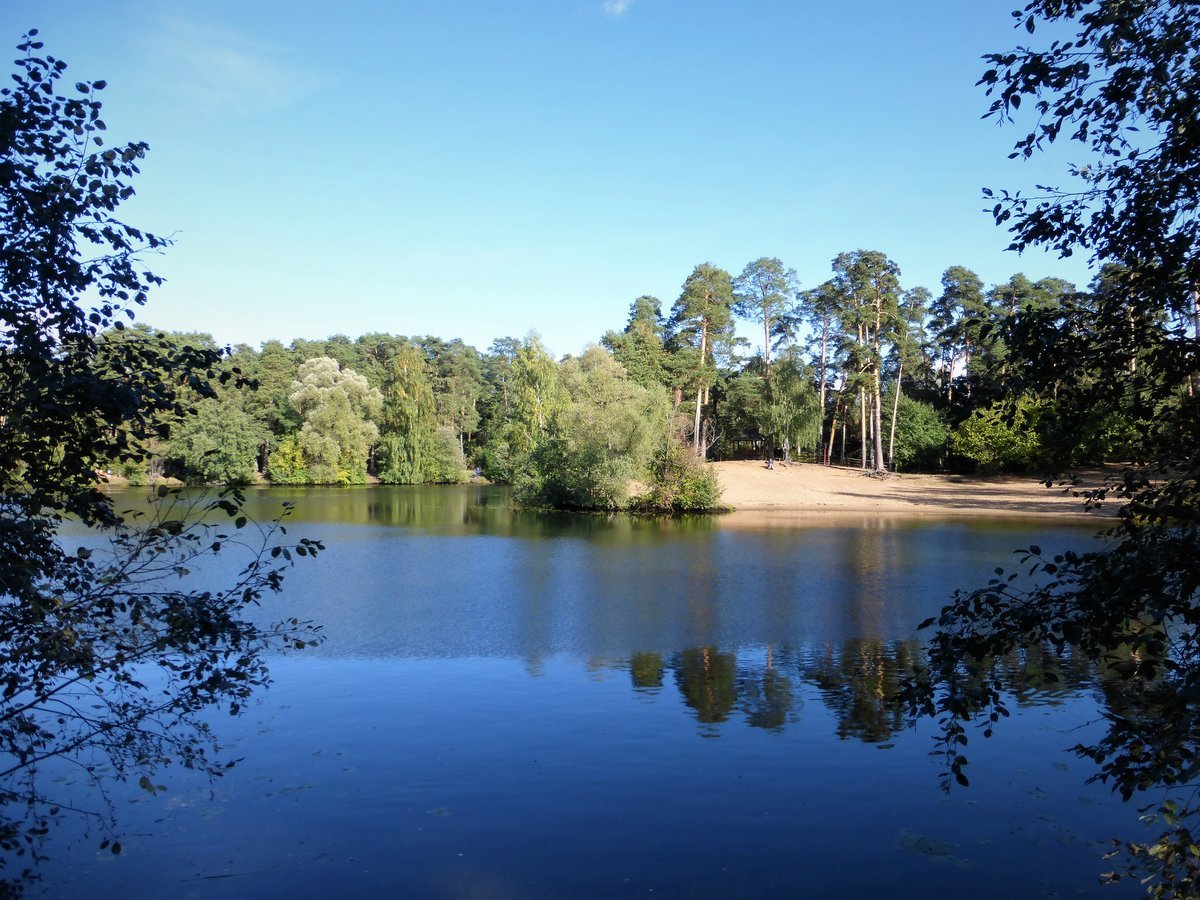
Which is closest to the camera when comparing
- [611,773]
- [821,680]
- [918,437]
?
[611,773]

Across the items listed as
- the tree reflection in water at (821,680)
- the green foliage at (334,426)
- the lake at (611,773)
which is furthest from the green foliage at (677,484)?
the green foliage at (334,426)

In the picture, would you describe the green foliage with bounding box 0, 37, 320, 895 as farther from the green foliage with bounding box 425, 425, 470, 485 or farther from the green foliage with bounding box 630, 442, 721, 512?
the green foliage with bounding box 425, 425, 470, 485

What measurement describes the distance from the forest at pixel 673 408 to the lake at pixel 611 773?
69.5 ft

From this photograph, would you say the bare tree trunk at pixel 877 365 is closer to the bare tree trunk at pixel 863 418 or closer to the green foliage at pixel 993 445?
the bare tree trunk at pixel 863 418

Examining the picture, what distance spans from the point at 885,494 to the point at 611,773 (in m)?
38.5

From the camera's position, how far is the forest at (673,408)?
38.4 metres

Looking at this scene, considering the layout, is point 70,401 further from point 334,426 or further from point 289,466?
point 289,466

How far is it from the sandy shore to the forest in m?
1.90

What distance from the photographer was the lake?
641 centimetres

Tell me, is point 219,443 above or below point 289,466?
above

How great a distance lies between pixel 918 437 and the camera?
5159cm

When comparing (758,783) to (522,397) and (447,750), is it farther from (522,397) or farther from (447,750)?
(522,397)

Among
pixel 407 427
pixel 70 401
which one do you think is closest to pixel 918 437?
pixel 407 427

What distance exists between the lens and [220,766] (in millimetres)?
8250
